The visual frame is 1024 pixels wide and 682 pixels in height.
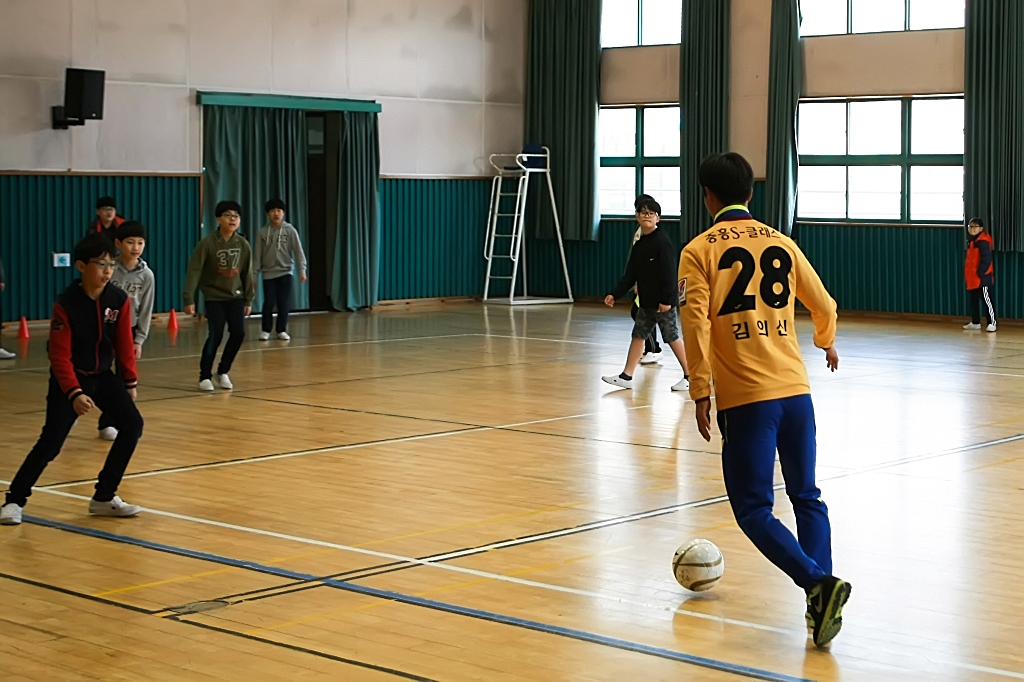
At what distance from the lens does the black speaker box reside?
18.0 metres

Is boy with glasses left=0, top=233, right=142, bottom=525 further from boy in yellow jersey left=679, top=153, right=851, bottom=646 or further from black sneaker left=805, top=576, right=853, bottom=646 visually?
black sneaker left=805, top=576, right=853, bottom=646

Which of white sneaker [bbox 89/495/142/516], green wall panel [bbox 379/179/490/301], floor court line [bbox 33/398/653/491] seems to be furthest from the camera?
green wall panel [bbox 379/179/490/301]

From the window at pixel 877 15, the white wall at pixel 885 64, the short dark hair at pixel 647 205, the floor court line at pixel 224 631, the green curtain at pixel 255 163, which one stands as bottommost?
the floor court line at pixel 224 631

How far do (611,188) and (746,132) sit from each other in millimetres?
2812

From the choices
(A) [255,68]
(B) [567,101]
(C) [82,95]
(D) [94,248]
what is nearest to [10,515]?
(D) [94,248]

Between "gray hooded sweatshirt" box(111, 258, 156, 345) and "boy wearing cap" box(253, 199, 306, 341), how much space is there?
303 inches

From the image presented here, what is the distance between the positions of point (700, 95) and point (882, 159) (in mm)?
3207

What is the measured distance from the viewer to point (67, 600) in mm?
5969

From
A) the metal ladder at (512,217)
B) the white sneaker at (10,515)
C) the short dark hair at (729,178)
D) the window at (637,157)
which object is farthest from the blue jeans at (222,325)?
the window at (637,157)

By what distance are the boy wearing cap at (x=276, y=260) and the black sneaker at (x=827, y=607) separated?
13.2 m

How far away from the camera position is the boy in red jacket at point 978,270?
19.5 meters

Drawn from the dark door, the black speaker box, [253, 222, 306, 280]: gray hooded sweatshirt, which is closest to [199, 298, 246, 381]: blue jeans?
[253, 222, 306, 280]: gray hooded sweatshirt

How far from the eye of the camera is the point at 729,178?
18.0 ft

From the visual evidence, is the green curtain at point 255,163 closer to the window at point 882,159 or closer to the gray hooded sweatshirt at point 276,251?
the gray hooded sweatshirt at point 276,251
